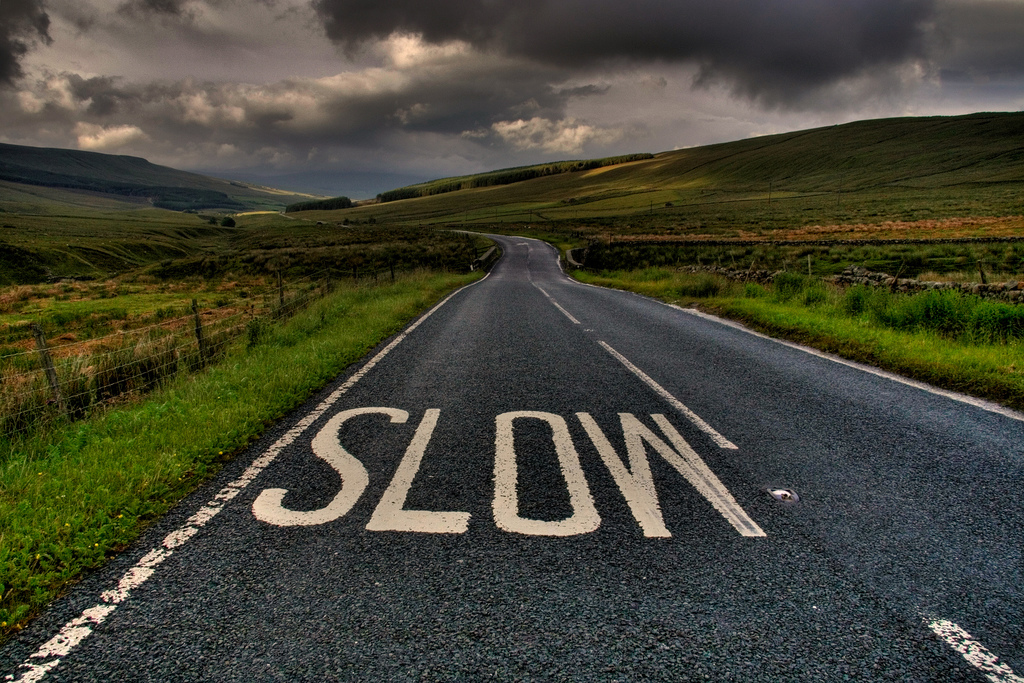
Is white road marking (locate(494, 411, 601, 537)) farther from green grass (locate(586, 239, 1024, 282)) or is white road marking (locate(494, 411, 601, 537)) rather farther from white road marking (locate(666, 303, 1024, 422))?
green grass (locate(586, 239, 1024, 282))

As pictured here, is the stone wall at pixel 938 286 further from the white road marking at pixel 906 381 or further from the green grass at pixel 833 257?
the white road marking at pixel 906 381

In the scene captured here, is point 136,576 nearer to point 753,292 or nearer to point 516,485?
point 516,485

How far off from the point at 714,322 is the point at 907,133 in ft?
617

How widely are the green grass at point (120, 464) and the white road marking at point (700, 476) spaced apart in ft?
11.6

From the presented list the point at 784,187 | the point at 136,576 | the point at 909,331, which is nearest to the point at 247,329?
the point at 136,576

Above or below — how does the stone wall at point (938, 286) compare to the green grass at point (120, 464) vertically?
below

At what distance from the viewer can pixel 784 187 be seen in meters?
117

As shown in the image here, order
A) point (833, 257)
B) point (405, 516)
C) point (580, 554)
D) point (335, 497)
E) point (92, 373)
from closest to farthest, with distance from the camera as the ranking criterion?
point (580, 554)
point (405, 516)
point (335, 497)
point (92, 373)
point (833, 257)

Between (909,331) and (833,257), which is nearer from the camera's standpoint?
(909,331)

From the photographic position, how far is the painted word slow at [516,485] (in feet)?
10.0

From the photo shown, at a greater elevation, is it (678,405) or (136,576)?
(136,576)

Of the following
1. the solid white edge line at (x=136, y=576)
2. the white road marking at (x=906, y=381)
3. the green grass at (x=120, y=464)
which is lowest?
the white road marking at (x=906, y=381)

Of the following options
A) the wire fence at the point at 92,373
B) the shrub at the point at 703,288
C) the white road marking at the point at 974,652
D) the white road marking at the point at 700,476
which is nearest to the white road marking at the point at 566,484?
the white road marking at the point at 700,476

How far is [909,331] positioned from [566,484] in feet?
27.2
